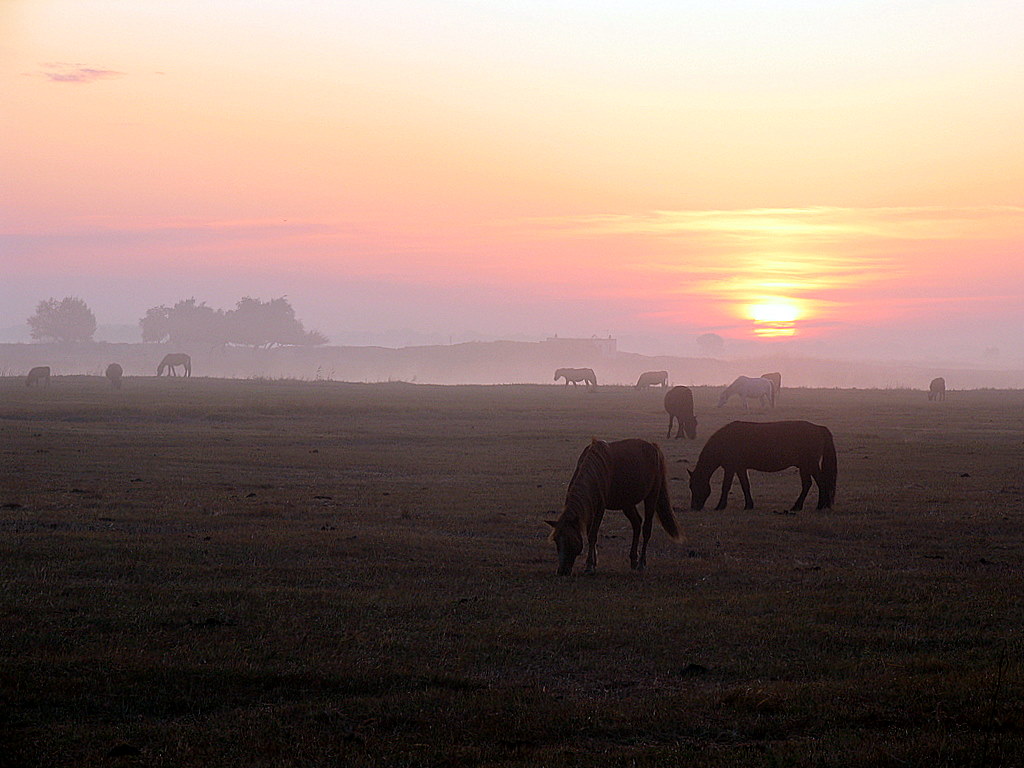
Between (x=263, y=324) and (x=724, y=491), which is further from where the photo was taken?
(x=263, y=324)

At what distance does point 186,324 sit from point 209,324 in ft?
16.5

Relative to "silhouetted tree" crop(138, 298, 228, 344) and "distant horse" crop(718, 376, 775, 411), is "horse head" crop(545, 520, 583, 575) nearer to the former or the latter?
"distant horse" crop(718, 376, 775, 411)

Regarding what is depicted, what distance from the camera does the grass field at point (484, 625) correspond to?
693cm

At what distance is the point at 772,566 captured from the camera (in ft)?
43.9

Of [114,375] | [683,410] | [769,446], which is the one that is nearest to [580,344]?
[114,375]

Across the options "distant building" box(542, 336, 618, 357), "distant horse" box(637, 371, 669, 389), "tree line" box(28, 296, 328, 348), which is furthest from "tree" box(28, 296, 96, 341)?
"distant horse" box(637, 371, 669, 389)

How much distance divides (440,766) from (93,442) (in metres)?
26.0

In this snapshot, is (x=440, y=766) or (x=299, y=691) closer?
(x=440, y=766)

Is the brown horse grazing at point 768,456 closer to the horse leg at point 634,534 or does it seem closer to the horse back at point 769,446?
the horse back at point 769,446

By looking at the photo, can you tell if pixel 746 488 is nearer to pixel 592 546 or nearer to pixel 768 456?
pixel 768 456

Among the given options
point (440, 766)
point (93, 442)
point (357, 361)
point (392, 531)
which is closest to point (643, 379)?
point (93, 442)

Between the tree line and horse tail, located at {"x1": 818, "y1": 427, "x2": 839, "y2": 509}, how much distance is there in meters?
121

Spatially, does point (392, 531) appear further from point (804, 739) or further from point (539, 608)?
Result: point (804, 739)

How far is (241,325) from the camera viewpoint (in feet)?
438
